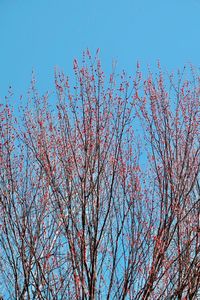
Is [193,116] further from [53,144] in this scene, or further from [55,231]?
[55,231]

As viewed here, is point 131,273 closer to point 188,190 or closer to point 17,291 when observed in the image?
point 188,190

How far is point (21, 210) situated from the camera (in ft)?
14.4

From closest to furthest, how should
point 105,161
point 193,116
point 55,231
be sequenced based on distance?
point 105,161 → point 193,116 → point 55,231

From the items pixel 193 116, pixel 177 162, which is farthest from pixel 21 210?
pixel 193 116

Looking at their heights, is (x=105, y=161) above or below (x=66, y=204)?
above

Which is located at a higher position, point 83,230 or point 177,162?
point 177,162

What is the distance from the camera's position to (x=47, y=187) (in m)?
4.74

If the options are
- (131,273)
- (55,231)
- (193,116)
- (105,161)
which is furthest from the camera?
(55,231)

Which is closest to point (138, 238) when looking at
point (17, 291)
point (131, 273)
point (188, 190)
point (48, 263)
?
point (131, 273)

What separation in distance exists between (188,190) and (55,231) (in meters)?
1.57

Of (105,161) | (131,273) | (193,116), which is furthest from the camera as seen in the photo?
(193,116)

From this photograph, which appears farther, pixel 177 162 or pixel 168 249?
pixel 177 162

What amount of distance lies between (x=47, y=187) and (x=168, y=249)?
4.84 ft

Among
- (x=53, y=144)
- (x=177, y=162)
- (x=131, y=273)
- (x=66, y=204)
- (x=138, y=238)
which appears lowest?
(x=131, y=273)
